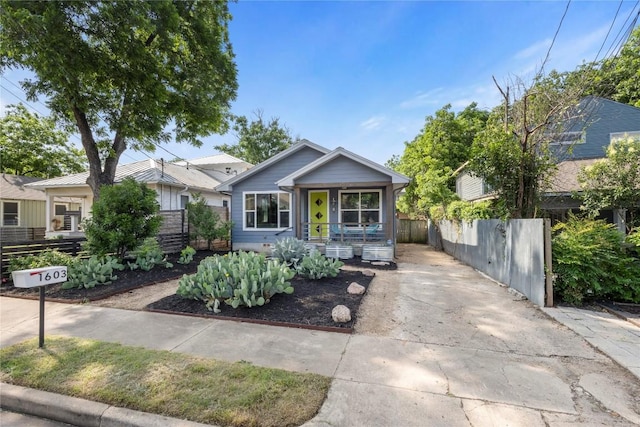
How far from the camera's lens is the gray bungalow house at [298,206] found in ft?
39.1

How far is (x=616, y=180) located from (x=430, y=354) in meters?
8.55

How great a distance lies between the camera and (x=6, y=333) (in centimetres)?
423

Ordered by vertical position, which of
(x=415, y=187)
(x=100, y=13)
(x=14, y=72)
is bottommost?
(x=415, y=187)

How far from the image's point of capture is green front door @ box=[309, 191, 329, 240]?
1277cm

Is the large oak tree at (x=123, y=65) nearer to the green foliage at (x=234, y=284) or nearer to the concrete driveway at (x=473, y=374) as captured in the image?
the green foliage at (x=234, y=284)

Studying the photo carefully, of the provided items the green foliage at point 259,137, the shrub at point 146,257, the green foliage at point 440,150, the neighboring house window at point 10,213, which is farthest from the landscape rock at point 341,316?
the green foliage at point 259,137

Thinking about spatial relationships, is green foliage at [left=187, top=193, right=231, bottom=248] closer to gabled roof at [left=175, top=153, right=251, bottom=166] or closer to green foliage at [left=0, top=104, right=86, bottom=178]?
A: gabled roof at [left=175, top=153, right=251, bottom=166]

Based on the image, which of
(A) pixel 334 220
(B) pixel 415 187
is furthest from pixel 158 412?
(B) pixel 415 187

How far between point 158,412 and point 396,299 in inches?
182

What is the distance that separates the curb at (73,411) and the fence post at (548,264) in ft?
19.8

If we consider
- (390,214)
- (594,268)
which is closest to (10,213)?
(390,214)

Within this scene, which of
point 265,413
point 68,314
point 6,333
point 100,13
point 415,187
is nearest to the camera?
point 265,413

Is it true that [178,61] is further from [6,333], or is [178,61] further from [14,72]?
[6,333]

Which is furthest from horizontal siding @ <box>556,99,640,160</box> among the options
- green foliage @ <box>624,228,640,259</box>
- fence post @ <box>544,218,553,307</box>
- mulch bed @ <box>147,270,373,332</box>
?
mulch bed @ <box>147,270,373,332</box>
